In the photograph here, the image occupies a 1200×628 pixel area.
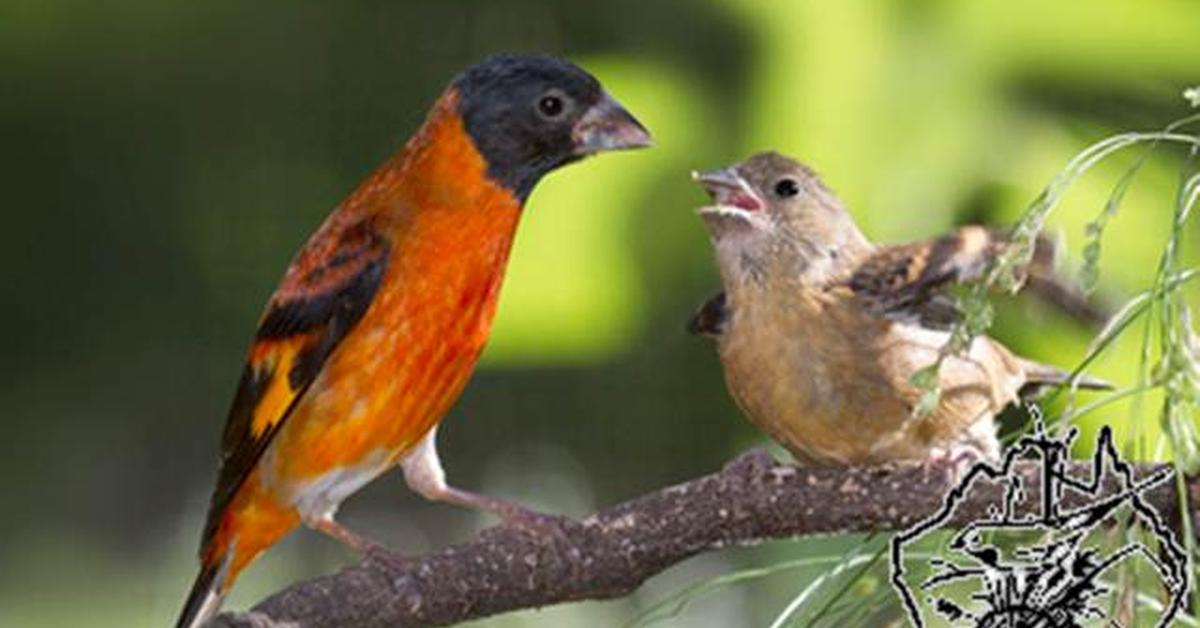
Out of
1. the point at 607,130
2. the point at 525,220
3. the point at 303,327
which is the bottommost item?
the point at 525,220

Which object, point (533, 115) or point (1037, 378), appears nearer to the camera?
point (533, 115)

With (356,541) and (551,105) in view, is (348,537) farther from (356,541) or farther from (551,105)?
(551,105)

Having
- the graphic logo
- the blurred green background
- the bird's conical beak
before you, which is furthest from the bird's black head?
the blurred green background

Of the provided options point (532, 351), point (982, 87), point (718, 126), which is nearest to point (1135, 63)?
point (982, 87)

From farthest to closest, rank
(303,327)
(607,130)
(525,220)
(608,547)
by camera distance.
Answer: (525,220) < (303,327) < (607,130) < (608,547)

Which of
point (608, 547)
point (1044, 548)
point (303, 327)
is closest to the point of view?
point (1044, 548)

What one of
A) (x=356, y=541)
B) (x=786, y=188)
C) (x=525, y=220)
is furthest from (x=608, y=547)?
(x=525, y=220)

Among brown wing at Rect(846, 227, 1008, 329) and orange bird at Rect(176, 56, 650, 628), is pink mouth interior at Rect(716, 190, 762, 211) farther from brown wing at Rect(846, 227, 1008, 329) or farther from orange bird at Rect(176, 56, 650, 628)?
orange bird at Rect(176, 56, 650, 628)

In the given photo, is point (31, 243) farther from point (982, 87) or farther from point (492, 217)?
point (492, 217)

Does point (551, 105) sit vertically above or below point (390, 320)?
above

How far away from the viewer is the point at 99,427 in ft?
12.6

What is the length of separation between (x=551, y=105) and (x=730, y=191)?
0.34 m

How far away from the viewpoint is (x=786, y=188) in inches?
84.0

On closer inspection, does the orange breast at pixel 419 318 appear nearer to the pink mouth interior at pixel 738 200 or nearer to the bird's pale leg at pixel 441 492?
the bird's pale leg at pixel 441 492
